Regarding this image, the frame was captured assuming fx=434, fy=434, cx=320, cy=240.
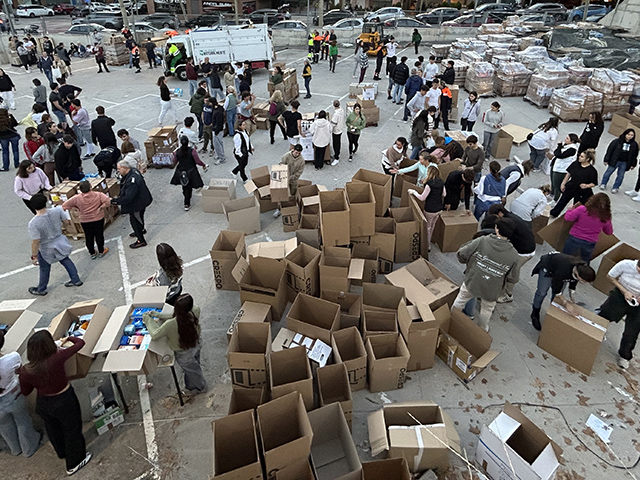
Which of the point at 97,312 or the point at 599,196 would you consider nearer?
the point at 97,312

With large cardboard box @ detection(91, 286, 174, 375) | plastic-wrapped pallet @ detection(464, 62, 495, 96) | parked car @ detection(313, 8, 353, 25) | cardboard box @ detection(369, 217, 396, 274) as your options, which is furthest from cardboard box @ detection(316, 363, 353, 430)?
parked car @ detection(313, 8, 353, 25)

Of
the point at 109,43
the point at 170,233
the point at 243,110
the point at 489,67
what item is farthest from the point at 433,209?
the point at 109,43

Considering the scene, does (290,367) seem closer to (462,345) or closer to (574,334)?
(462,345)

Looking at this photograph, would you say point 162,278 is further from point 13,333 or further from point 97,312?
point 13,333

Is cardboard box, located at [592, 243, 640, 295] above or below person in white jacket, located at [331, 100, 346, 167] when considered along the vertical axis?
below

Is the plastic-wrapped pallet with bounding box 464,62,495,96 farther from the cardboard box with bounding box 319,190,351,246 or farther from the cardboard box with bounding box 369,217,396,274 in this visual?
the cardboard box with bounding box 319,190,351,246

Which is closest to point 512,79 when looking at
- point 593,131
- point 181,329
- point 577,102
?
point 577,102

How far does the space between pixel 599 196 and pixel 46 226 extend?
24.7 feet

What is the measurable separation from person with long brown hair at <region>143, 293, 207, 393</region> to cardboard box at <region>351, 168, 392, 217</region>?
3.67 m

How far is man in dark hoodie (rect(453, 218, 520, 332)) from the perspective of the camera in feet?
16.7

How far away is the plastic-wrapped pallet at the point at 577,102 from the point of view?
1240 cm

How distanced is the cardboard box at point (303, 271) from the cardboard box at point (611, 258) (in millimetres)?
3860

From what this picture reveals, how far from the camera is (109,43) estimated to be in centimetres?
2103

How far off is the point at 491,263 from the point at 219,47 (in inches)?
634
